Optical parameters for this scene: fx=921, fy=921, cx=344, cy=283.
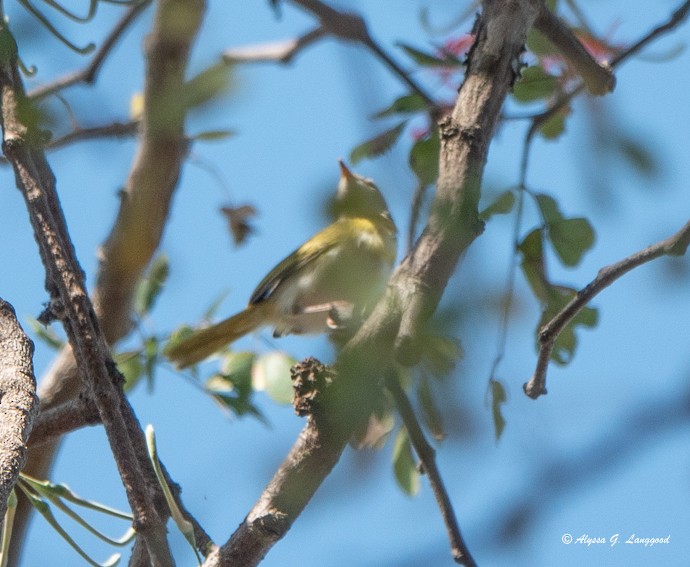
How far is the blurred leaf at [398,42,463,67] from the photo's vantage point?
6.25 feet

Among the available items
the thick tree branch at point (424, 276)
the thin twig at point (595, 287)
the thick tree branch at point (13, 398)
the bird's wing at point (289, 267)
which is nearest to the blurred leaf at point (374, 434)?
the thick tree branch at point (424, 276)

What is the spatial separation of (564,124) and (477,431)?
192 centimetres

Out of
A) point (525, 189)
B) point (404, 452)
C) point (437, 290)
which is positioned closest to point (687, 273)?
point (437, 290)

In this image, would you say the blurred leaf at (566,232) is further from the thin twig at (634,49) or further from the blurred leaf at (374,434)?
the blurred leaf at (374,434)

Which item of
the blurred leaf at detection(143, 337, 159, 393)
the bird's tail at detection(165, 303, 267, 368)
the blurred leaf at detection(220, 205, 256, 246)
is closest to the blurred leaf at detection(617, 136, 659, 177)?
the blurred leaf at detection(143, 337, 159, 393)

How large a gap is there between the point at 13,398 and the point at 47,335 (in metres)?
1.47

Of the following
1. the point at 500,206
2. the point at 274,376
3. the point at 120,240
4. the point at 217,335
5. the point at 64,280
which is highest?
the point at 217,335

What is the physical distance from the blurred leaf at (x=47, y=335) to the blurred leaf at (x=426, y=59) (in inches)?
49.2

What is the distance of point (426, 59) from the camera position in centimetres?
191

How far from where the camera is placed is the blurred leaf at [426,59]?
190cm

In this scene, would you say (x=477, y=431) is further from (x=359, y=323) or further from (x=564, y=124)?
(x=564, y=124)

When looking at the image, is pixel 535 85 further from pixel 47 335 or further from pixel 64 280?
pixel 47 335

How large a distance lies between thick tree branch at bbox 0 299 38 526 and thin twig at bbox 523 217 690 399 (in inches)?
25.9

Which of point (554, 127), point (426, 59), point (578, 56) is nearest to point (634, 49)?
point (578, 56)
